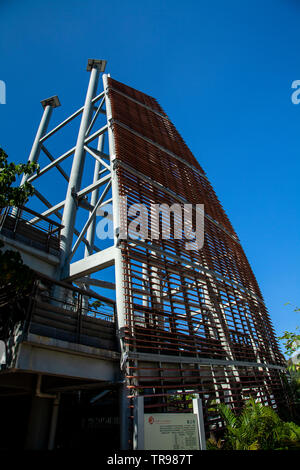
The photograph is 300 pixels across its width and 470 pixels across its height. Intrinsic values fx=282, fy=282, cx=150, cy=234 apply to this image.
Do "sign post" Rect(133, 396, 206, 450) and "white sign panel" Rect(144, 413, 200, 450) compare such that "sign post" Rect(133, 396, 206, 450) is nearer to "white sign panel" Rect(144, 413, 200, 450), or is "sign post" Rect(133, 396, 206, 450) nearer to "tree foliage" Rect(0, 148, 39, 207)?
"white sign panel" Rect(144, 413, 200, 450)

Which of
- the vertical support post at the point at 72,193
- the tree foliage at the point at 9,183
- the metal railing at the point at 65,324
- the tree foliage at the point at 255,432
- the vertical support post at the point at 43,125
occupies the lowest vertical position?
the tree foliage at the point at 255,432

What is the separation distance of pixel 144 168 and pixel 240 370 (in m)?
8.42

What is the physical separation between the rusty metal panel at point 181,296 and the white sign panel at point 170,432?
174 cm

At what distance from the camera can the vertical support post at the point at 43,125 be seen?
1691cm

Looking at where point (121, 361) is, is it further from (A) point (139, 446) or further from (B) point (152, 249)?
(B) point (152, 249)

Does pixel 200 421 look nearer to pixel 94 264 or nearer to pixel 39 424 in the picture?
pixel 39 424

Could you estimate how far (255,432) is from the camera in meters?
7.00

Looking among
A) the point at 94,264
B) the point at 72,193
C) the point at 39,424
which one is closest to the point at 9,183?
the point at 94,264

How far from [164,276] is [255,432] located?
4.58 m

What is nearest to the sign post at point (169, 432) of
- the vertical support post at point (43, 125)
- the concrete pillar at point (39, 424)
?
the concrete pillar at point (39, 424)

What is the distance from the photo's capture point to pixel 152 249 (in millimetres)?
9078

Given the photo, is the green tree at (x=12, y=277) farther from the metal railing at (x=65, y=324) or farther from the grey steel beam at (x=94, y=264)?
the grey steel beam at (x=94, y=264)
